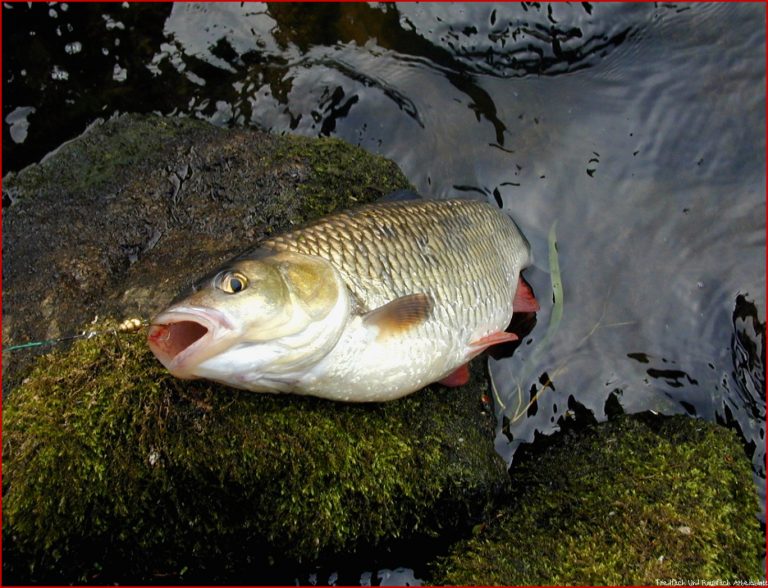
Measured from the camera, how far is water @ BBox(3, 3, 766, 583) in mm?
4973

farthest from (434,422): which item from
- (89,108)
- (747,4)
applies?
(747,4)

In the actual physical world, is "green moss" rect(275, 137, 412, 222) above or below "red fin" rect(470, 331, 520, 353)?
above

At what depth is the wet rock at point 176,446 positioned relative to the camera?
3188 millimetres

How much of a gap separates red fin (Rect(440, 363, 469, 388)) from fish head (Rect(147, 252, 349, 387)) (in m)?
1.05

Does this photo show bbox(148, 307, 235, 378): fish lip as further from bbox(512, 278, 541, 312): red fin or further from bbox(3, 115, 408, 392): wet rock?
bbox(512, 278, 541, 312): red fin

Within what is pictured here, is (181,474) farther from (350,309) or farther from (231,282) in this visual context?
(350,309)

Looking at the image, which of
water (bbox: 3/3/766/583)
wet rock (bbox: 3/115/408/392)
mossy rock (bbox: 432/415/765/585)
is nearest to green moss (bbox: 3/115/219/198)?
wet rock (bbox: 3/115/408/392)

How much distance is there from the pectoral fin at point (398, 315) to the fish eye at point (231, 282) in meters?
0.71

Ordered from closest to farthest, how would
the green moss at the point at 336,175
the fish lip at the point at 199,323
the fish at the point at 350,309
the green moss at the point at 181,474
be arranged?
the fish lip at the point at 199,323
the fish at the point at 350,309
the green moss at the point at 181,474
the green moss at the point at 336,175

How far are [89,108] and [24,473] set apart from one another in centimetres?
356

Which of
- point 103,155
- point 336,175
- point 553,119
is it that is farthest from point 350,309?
point 553,119

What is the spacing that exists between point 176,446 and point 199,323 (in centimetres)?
81

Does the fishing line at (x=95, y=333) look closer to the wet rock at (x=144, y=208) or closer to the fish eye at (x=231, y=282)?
the wet rock at (x=144, y=208)

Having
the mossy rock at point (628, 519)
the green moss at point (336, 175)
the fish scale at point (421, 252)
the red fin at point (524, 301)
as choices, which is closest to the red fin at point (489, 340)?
the fish scale at point (421, 252)
